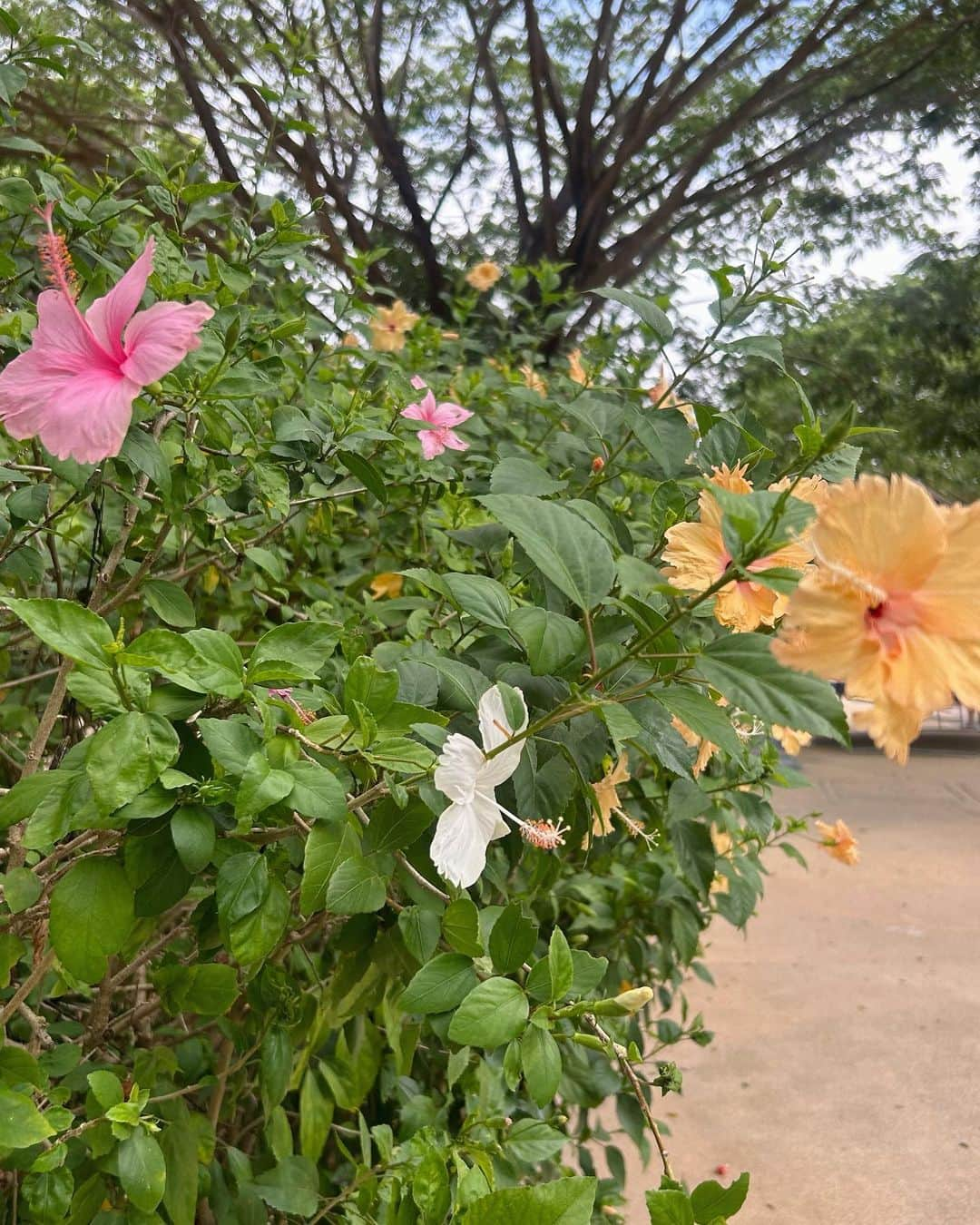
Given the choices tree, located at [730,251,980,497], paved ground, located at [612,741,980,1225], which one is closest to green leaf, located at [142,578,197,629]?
paved ground, located at [612,741,980,1225]

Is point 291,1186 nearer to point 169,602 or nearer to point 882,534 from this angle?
point 169,602

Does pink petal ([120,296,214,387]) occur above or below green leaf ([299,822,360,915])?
above

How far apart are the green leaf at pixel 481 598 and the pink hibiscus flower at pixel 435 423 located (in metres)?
0.47

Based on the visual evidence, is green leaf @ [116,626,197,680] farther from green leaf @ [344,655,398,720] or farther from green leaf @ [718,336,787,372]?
green leaf @ [718,336,787,372]

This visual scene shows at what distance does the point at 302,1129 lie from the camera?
1.04 m

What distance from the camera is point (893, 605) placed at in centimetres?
45

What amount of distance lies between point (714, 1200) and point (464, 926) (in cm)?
20

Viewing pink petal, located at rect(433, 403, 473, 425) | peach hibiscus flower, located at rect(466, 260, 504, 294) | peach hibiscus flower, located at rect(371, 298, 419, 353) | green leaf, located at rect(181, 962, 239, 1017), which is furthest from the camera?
peach hibiscus flower, located at rect(466, 260, 504, 294)

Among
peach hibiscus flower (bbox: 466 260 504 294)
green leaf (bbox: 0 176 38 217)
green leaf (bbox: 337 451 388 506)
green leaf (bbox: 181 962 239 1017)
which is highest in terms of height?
peach hibiscus flower (bbox: 466 260 504 294)

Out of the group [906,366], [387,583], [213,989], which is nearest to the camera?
[213,989]

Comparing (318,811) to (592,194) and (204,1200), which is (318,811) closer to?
(204,1200)

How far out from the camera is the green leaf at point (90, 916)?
1.78 feet

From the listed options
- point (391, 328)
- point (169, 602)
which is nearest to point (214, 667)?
point (169, 602)

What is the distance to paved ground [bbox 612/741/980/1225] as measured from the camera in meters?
2.08
